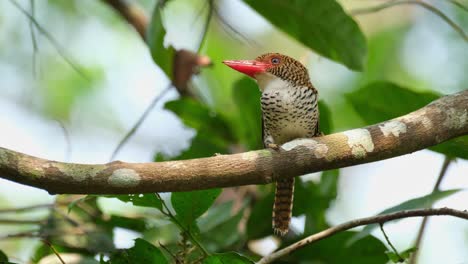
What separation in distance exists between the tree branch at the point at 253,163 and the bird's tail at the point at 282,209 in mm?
843

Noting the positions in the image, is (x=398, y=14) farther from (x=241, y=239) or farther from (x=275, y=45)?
(x=241, y=239)

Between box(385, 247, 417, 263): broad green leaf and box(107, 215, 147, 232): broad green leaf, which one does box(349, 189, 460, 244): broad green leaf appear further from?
box(107, 215, 147, 232): broad green leaf

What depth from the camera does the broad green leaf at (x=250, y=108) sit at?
3600 millimetres

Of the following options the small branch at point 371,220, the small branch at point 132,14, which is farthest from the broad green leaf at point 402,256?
the small branch at point 132,14

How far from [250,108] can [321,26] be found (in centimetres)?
62

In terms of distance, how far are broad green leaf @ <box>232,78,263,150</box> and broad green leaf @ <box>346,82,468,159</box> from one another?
1.98ft

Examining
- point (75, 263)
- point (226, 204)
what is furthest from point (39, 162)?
point (226, 204)

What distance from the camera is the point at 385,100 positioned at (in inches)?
119

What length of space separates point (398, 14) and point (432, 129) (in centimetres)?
427

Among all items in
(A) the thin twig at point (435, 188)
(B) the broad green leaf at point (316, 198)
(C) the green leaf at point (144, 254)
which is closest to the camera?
(C) the green leaf at point (144, 254)

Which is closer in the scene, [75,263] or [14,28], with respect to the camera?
[75,263]

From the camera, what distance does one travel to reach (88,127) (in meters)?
6.61

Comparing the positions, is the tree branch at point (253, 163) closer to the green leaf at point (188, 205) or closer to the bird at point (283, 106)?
the green leaf at point (188, 205)

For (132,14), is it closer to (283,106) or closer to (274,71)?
(274,71)
